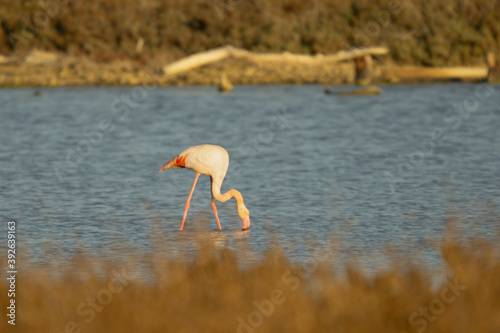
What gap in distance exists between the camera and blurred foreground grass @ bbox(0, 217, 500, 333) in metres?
5.80

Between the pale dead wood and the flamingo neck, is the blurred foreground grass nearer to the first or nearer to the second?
the flamingo neck

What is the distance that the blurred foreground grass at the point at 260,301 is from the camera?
19.0ft

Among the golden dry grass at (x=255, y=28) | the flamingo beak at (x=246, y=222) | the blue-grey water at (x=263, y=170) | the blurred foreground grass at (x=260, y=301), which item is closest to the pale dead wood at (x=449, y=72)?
the blue-grey water at (x=263, y=170)

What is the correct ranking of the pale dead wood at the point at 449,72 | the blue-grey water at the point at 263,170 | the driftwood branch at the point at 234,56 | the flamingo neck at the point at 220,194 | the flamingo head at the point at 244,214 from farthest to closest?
1. the pale dead wood at the point at 449,72
2. the driftwood branch at the point at 234,56
3. the flamingo neck at the point at 220,194
4. the flamingo head at the point at 244,214
5. the blue-grey water at the point at 263,170

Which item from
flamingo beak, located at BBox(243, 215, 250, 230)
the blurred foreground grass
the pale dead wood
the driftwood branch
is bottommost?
the pale dead wood

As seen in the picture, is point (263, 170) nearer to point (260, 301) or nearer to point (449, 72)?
point (260, 301)

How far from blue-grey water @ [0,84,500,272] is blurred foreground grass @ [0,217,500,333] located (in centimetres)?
67

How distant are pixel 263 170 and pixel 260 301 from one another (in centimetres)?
1038

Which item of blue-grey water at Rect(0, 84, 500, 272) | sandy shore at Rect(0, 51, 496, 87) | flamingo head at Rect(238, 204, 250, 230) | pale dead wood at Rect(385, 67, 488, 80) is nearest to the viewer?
blue-grey water at Rect(0, 84, 500, 272)

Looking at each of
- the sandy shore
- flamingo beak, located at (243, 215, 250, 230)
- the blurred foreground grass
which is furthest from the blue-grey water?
the sandy shore

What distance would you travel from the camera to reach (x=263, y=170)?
16.6 meters

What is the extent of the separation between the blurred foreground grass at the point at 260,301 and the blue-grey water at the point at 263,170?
0.67 meters

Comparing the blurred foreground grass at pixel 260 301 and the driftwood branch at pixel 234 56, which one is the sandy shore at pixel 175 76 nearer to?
the driftwood branch at pixel 234 56

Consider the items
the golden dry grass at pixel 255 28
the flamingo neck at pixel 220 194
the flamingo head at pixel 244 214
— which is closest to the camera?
the flamingo head at pixel 244 214
